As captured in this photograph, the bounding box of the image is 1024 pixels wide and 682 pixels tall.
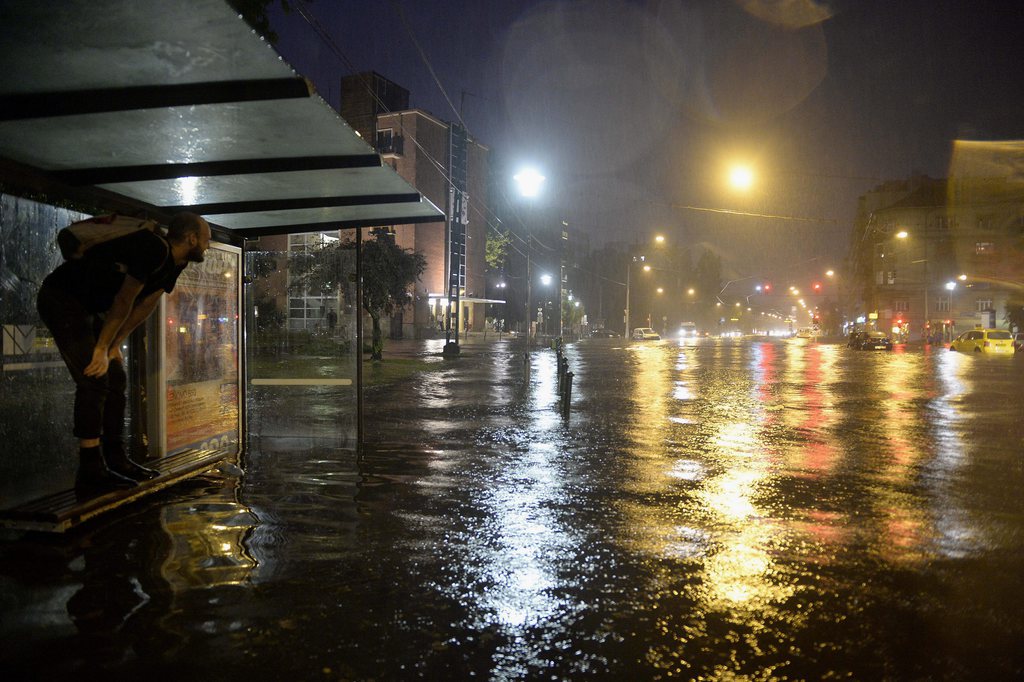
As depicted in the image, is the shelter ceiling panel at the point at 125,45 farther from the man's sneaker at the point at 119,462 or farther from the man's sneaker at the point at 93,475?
the man's sneaker at the point at 119,462

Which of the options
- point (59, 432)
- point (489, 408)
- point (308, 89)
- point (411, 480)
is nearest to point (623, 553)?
point (411, 480)

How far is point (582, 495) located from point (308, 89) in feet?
13.1

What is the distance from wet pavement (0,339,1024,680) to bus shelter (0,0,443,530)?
842mm

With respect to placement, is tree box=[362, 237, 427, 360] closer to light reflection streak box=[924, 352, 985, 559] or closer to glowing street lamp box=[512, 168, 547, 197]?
glowing street lamp box=[512, 168, 547, 197]

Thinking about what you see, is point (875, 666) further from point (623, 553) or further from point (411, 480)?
point (411, 480)

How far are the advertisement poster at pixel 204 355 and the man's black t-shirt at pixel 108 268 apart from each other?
5.54ft

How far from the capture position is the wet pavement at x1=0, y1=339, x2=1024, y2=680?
10.6ft

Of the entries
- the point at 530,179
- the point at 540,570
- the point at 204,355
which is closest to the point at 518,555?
the point at 540,570

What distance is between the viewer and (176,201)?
699 cm

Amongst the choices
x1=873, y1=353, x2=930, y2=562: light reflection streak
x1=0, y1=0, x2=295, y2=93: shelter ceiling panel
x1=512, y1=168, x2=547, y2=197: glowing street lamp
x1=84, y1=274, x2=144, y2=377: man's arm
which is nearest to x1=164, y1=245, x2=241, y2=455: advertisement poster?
x1=84, y1=274, x2=144, y2=377: man's arm

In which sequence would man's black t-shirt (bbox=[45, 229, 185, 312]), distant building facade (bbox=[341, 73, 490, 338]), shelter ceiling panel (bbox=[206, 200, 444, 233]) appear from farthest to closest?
distant building facade (bbox=[341, 73, 490, 338]), shelter ceiling panel (bbox=[206, 200, 444, 233]), man's black t-shirt (bbox=[45, 229, 185, 312])

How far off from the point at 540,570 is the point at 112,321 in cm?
319

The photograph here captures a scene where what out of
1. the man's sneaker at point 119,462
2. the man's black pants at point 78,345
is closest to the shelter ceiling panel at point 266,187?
the man's black pants at point 78,345

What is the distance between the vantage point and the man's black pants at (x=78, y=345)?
4.92 meters
